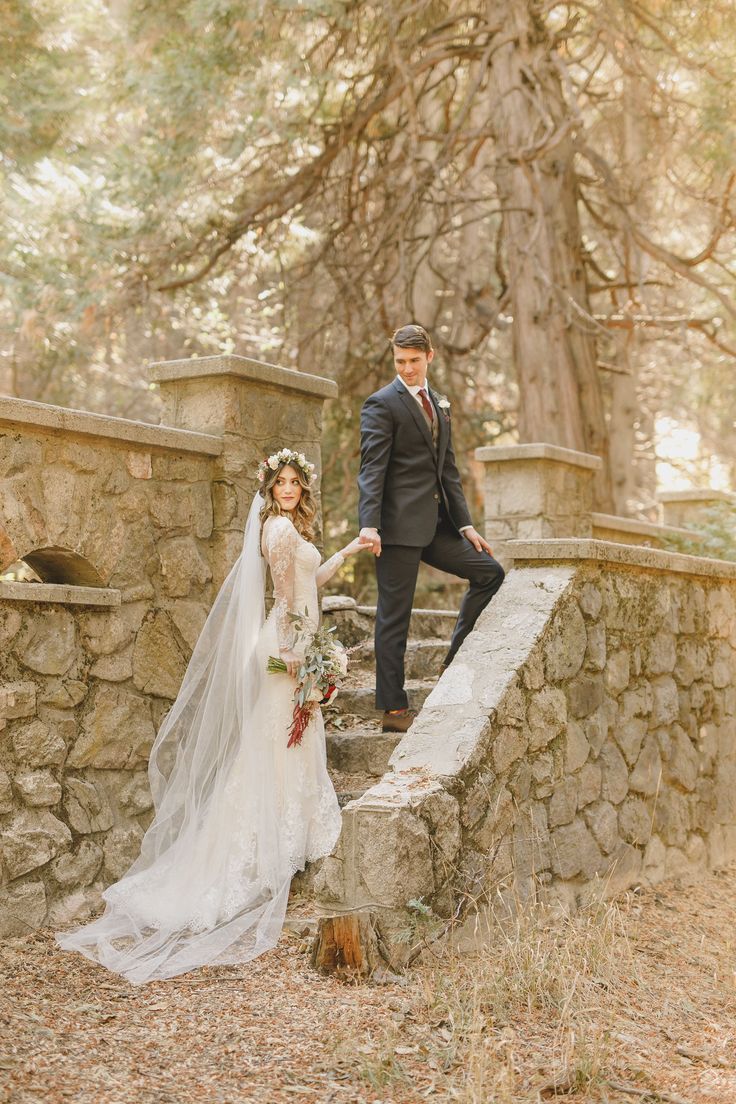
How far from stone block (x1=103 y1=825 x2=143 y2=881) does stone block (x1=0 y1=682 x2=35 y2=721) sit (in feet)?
2.19

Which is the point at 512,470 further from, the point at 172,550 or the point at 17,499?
the point at 17,499

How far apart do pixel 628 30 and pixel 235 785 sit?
685cm

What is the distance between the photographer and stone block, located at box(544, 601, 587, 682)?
17.0 feet

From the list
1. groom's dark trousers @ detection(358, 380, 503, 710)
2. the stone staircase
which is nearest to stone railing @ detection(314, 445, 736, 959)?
groom's dark trousers @ detection(358, 380, 503, 710)

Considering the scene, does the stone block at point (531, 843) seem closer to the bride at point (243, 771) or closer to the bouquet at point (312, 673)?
the bride at point (243, 771)

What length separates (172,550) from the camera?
5.41 m

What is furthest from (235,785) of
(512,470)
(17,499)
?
(512,470)

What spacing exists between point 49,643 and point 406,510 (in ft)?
5.35

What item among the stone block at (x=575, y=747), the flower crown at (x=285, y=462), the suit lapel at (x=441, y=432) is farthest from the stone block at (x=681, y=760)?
the flower crown at (x=285, y=462)

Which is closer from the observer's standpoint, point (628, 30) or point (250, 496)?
point (250, 496)

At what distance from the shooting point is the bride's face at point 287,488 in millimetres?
5277

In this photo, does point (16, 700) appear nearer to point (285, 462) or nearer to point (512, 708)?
point (285, 462)

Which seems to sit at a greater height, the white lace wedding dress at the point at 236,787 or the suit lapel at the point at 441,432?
the suit lapel at the point at 441,432

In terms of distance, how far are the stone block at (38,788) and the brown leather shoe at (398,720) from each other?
4.97 ft
